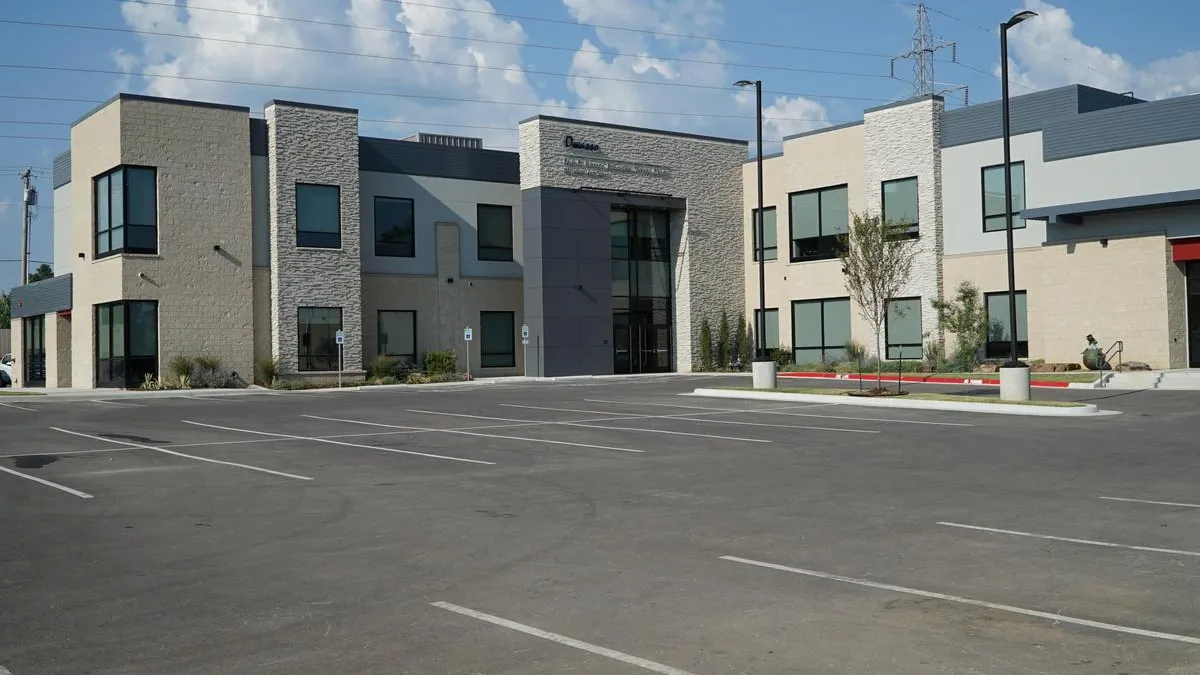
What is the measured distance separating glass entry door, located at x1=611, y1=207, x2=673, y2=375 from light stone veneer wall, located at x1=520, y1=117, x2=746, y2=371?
1.85 ft

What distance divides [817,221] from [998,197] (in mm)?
8000

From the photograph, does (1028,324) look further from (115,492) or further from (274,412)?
(115,492)

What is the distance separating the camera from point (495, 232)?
152 ft

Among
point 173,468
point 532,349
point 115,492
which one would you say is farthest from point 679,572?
point 532,349

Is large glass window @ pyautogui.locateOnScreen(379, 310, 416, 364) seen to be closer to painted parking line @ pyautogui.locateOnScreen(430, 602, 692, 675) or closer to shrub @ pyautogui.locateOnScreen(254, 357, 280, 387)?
shrub @ pyautogui.locateOnScreen(254, 357, 280, 387)

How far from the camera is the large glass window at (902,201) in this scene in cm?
4034

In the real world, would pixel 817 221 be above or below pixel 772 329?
above

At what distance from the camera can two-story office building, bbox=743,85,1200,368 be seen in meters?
32.5

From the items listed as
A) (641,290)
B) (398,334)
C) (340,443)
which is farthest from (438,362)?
(340,443)

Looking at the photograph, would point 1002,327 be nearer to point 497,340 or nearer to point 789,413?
point 789,413

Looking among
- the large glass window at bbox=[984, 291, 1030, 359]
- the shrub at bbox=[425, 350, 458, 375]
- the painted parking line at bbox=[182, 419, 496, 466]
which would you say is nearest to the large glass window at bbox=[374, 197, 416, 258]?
the shrub at bbox=[425, 350, 458, 375]

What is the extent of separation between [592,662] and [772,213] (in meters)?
41.6

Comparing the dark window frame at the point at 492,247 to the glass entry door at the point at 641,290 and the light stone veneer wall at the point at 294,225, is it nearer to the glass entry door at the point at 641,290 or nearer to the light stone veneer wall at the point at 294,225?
the glass entry door at the point at 641,290

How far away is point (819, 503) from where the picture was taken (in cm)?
1107
